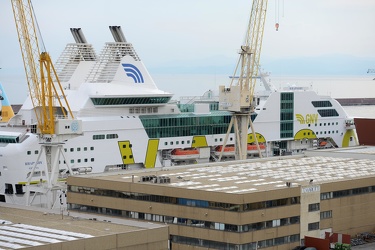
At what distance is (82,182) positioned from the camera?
2365 inches

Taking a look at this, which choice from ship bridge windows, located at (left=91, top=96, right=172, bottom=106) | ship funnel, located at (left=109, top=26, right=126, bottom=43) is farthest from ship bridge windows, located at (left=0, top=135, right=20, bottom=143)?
ship funnel, located at (left=109, top=26, right=126, bottom=43)

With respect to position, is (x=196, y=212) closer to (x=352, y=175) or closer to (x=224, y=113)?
(x=352, y=175)

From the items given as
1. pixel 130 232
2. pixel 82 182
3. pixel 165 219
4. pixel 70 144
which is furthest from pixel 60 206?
pixel 130 232

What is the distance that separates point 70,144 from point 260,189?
23482mm

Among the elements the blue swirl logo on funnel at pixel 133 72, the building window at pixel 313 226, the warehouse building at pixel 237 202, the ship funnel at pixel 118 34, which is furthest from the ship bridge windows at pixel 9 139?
the building window at pixel 313 226

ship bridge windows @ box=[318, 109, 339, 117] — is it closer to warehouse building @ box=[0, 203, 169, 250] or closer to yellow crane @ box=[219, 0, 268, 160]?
yellow crane @ box=[219, 0, 268, 160]

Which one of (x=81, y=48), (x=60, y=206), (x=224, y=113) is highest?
(x=81, y=48)

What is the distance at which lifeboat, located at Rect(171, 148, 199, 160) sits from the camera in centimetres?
8250

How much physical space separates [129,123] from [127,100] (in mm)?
1925

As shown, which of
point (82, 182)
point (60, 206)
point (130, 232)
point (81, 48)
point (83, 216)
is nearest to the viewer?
point (130, 232)

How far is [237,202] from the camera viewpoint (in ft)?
171

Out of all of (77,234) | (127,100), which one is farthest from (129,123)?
(77,234)

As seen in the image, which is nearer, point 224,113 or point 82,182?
point 82,182

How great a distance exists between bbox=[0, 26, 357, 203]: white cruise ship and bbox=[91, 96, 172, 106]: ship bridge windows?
8cm
